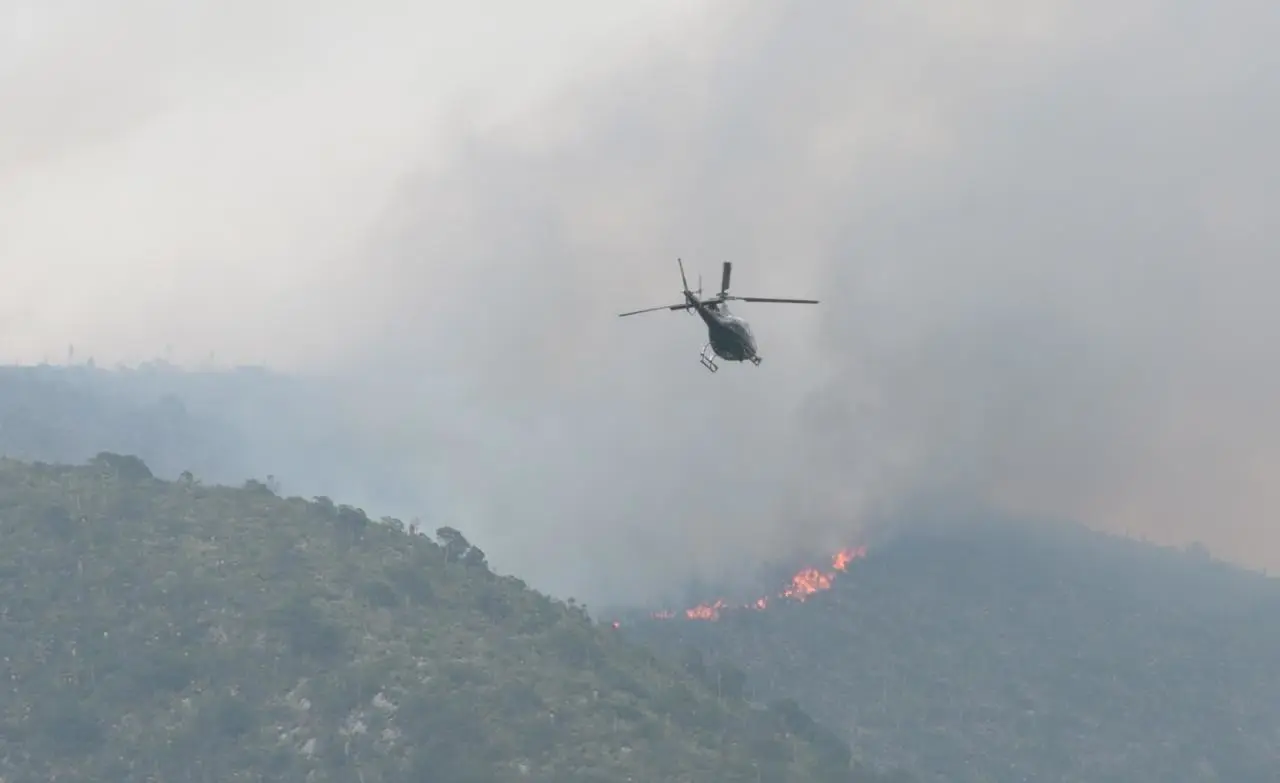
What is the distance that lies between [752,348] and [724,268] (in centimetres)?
667

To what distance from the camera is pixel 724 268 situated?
127 m

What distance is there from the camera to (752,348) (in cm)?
12769
